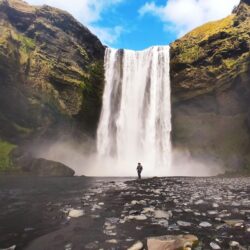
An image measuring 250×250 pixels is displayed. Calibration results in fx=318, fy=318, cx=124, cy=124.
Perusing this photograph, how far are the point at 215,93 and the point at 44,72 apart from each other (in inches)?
1263

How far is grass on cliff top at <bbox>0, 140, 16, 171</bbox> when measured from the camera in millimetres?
44269

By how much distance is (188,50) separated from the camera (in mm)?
64000

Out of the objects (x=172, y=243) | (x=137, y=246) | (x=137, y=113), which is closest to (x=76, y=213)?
(x=137, y=246)

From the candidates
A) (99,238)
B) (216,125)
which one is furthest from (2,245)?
(216,125)

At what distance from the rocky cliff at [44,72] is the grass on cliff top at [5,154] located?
145mm

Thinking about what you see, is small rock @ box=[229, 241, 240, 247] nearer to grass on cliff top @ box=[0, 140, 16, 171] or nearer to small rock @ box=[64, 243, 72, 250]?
small rock @ box=[64, 243, 72, 250]

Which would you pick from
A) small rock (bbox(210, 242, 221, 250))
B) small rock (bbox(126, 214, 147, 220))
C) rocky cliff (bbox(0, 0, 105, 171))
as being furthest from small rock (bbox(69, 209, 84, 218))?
rocky cliff (bbox(0, 0, 105, 171))

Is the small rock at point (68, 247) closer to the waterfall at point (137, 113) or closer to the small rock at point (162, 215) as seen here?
the small rock at point (162, 215)

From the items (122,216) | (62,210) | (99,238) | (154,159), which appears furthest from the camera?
(154,159)

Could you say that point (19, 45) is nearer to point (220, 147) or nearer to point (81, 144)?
point (81, 144)

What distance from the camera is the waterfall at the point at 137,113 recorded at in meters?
58.1

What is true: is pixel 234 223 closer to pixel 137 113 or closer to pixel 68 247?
pixel 68 247

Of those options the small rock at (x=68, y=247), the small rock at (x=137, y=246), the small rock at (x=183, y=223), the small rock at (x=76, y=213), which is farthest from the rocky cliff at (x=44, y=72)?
the small rock at (x=137, y=246)

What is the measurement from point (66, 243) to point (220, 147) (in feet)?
174
